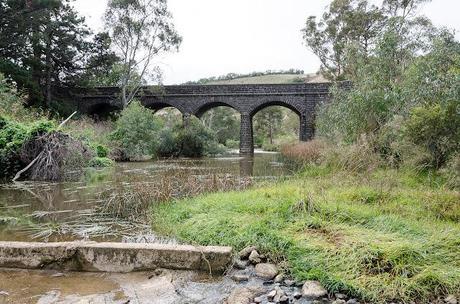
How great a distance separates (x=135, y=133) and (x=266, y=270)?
1627 cm

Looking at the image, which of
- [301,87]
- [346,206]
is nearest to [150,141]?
[301,87]

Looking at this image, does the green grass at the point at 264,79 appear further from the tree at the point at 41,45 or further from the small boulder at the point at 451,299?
the small boulder at the point at 451,299

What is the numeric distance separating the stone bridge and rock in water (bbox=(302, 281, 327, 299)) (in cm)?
2356

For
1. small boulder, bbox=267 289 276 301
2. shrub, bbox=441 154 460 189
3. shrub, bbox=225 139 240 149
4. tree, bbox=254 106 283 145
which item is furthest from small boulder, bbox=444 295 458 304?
shrub, bbox=225 139 240 149

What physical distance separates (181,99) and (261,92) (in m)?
5.73

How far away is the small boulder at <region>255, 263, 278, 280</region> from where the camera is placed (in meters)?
3.26

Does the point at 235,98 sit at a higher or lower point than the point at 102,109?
higher

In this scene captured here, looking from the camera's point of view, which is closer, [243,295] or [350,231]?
[243,295]

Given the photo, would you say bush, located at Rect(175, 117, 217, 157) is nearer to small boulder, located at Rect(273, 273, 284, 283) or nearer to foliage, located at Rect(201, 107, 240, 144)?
small boulder, located at Rect(273, 273, 284, 283)

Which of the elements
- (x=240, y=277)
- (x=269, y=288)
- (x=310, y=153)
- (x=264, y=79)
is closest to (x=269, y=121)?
(x=310, y=153)

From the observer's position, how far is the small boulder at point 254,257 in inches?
139

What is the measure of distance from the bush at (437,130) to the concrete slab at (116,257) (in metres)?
4.97

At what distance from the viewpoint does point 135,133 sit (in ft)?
61.4

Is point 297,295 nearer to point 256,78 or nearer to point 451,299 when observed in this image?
point 451,299
